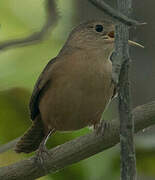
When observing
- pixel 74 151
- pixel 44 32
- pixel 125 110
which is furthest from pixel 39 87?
pixel 125 110

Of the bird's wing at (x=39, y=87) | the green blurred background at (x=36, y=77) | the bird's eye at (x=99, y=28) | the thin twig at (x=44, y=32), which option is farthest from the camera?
the bird's eye at (x=99, y=28)

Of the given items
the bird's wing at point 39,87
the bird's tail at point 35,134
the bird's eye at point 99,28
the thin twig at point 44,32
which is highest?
the thin twig at point 44,32

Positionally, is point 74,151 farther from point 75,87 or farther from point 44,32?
point 75,87

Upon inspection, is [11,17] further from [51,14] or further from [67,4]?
[51,14]

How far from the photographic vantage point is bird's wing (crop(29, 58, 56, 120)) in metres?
3.90

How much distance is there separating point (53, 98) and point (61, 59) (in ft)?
1.04

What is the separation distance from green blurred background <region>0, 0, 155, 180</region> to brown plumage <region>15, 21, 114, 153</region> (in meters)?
0.26

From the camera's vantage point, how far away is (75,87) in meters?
3.68

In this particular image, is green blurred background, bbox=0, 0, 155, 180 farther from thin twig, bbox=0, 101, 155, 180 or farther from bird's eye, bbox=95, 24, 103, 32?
bird's eye, bbox=95, 24, 103, 32

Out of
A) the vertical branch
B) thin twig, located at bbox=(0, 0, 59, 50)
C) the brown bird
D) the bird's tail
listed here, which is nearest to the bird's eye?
the brown bird

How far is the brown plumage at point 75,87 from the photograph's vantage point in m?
3.68

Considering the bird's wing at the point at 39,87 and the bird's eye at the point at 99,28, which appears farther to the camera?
the bird's eye at the point at 99,28

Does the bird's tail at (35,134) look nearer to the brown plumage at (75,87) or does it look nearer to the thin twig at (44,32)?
the brown plumage at (75,87)

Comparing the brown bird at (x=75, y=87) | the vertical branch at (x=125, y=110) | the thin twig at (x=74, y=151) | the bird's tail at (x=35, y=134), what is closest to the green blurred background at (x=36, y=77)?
the thin twig at (x=74, y=151)
